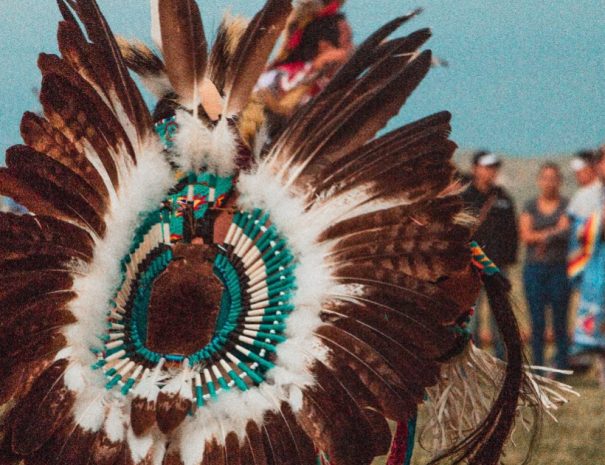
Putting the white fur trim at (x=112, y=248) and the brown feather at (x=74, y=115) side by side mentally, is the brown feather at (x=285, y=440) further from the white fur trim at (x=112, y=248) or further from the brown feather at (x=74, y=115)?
the brown feather at (x=74, y=115)

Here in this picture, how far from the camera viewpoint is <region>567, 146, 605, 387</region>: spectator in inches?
270

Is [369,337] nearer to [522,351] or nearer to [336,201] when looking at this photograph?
[336,201]

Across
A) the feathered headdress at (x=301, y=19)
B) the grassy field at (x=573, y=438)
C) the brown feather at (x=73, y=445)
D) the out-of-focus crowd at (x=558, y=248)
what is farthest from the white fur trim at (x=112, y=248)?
the out-of-focus crowd at (x=558, y=248)

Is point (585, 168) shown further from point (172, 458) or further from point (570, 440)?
point (172, 458)

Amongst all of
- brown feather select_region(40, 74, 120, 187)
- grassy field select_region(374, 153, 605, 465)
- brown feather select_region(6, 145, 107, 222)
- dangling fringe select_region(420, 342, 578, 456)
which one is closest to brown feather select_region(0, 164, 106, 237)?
brown feather select_region(6, 145, 107, 222)

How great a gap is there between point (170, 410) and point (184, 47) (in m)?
0.78

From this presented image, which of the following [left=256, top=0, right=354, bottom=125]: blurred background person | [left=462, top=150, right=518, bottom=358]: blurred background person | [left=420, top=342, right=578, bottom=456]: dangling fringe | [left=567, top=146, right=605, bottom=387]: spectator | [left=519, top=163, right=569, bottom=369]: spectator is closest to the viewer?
[left=420, top=342, right=578, bottom=456]: dangling fringe

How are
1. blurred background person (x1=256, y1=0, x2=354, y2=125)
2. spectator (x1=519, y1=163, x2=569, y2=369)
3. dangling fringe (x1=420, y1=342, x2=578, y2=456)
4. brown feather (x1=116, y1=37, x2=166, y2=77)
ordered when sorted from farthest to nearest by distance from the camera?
spectator (x1=519, y1=163, x2=569, y2=369) → blurred background person (x1=256, y1=0, x2=354, y2=125) → dangling fringe (x1=420, y1=342, x2=578, y2=456) → brown feather (x1=116, y1=37, x2=166, y2=77)

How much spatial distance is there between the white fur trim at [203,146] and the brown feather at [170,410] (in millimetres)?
489

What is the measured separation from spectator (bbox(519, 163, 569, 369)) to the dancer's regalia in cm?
542

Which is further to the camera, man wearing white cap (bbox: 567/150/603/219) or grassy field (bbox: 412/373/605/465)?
man wearing white cap (bbox: 567/150/603/219)

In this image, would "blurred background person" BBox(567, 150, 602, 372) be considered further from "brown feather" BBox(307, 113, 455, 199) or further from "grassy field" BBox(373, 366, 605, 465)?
"brown feather" BBox(307, 113, 455, 199)

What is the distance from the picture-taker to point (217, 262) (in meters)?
2.13

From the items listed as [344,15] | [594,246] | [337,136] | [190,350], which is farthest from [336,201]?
[594,246]
